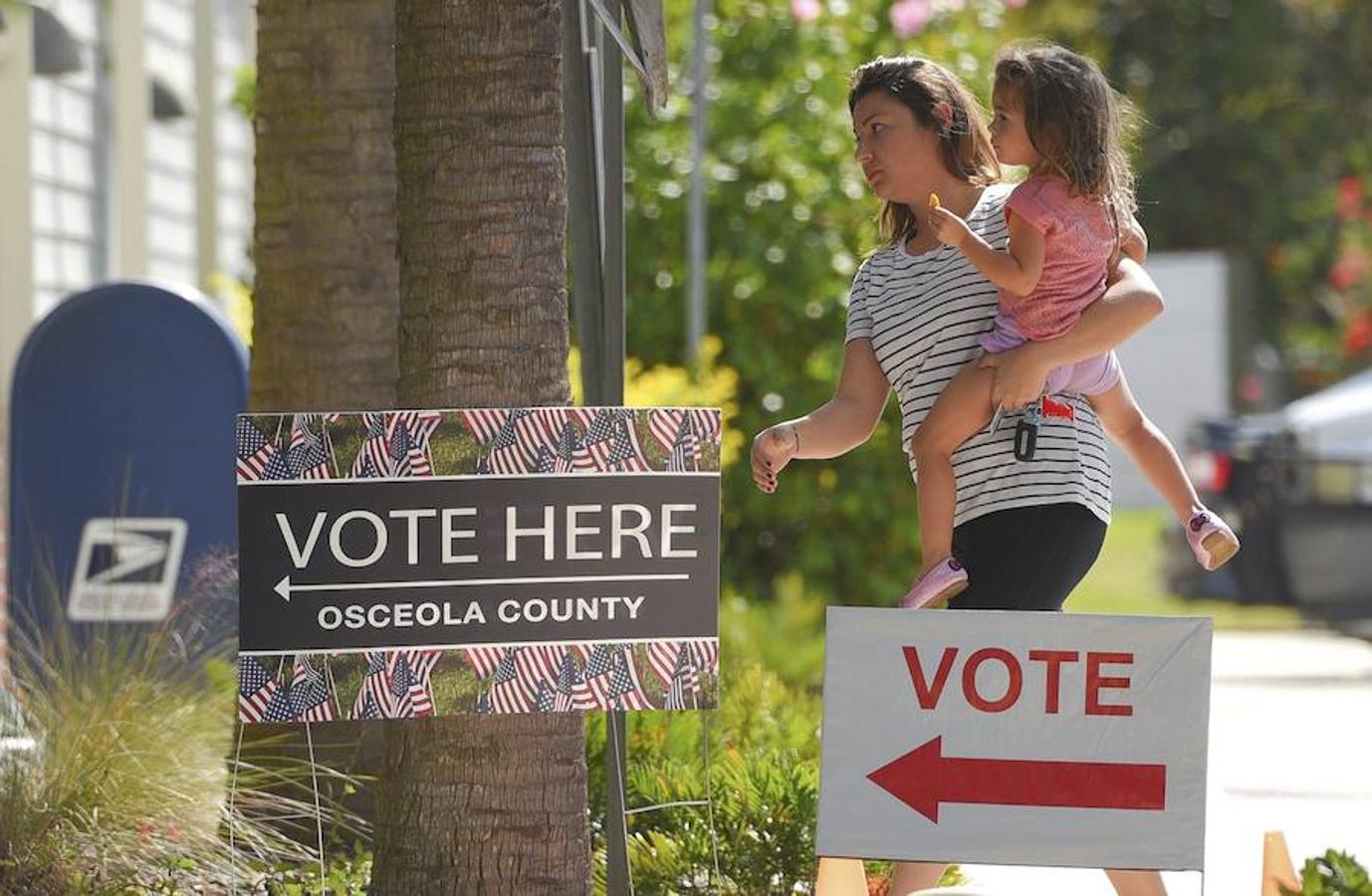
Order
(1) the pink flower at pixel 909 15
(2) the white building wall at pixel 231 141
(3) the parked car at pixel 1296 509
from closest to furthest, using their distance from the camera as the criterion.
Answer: (1) the pink flower at pixel 909 15
(3) the parked car at pixel 1296 509
(2) the white building wall at pixel 231 141

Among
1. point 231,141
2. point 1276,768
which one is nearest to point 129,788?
point 1276,768

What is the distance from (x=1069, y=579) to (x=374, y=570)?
1.32 m

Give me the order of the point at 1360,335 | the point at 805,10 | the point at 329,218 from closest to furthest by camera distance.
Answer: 1. the point at 329,218
2. the point at 805,10
3. the point at 1360,335

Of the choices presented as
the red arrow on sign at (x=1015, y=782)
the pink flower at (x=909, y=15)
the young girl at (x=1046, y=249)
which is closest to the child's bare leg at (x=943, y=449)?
the young girl at (x=1046, y=249)

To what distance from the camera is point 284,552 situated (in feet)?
14.8

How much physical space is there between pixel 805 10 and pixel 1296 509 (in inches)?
160

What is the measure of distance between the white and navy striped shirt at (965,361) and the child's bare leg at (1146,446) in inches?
1.5

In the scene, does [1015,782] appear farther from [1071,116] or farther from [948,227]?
[1071,116]

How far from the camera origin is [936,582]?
445 centimetres

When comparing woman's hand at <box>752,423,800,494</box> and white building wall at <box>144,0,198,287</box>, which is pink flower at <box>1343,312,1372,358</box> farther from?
woman's hand at <box>752,423,800,494</box>

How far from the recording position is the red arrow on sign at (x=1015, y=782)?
4293 mm

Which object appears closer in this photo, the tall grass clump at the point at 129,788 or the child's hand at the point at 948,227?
the child's hand at the point at 948,227

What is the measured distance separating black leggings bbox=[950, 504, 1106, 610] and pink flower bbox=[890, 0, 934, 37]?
8077mm

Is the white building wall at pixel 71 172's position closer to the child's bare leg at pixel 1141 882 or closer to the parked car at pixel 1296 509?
the parked car at pixel 1296 509
